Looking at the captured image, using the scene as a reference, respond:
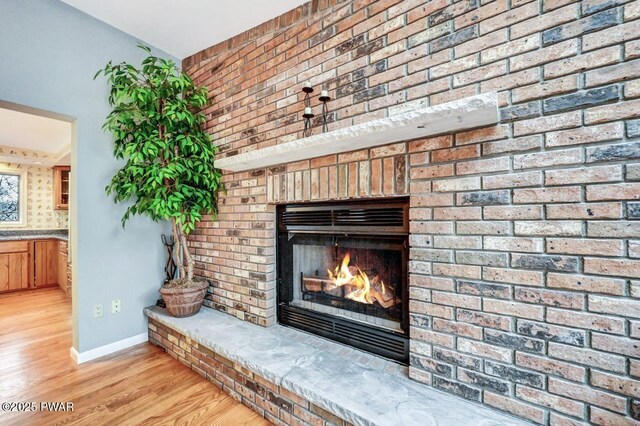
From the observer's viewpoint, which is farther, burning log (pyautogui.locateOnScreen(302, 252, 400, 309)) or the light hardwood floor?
burning log (pyautogui.locateOnScreen(302, 252, 400, 309))

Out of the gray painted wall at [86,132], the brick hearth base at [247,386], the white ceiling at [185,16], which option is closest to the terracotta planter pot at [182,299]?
the brick hearth base at [247,386]

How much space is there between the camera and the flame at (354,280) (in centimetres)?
181

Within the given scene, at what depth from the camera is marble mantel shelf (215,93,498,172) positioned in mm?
1061

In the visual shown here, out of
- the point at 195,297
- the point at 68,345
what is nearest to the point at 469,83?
the point at 195,297

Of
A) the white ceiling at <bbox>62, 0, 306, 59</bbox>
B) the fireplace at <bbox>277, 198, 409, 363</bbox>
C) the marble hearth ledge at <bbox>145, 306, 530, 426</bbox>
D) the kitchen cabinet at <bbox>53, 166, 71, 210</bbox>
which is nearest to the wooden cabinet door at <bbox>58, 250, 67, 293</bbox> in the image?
the kitchen cabinet at <bbox>53, 166, 71, 210</bbox>

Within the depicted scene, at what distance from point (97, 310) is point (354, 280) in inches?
78.8

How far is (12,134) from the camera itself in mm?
3846

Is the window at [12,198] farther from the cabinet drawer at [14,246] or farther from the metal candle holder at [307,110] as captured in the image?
the metal candle holder at [307,110]

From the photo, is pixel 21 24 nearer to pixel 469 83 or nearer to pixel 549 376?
pixel 469 83

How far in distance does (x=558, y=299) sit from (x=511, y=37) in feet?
3.42

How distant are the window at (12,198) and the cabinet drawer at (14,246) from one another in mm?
826

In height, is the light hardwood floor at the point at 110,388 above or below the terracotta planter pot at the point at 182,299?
below

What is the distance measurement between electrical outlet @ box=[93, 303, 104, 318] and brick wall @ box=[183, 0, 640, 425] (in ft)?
6.51

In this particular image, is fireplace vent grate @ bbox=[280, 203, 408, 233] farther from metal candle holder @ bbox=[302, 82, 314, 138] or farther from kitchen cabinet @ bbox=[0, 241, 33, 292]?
kitchen cabinet @ bbox=[0, 241, 33, 292]
